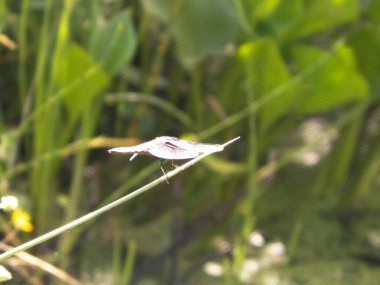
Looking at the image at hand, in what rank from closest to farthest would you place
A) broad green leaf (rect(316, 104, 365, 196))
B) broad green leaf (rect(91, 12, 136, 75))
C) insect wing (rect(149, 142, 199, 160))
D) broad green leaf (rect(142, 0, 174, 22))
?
insect wing (rect(149, 142, 199, 160)) < broad green leaf (rect(91, 12, 136, 75)) < broad green leaf (rect(142, 0, 174, 22)) < broad green leaf (rect(316, 104, 365, 196))

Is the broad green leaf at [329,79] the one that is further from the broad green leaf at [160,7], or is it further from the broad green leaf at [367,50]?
the broad green leaf at [160,7]

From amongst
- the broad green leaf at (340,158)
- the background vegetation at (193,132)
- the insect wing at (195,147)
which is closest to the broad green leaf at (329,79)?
the background vegetation at (193,132)

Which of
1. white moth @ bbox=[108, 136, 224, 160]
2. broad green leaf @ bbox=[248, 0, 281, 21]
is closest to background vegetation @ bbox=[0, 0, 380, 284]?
broad green leaf @ bbox=[248, 0, 281, 21]

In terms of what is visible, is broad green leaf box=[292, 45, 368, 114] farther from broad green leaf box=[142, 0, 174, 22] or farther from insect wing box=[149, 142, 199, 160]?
insect wing box=[149, 142, 199, 160]

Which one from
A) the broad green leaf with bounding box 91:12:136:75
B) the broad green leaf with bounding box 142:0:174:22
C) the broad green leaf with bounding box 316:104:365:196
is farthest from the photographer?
the broad green leaf with bounding box 316:104:365:196

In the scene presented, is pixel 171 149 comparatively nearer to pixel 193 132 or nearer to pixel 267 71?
pixel 267 71

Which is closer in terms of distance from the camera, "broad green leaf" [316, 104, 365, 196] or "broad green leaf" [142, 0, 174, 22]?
"broad green leaf" [142, 0, 174, 22]

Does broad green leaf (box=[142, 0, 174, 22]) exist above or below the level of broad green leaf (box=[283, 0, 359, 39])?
below

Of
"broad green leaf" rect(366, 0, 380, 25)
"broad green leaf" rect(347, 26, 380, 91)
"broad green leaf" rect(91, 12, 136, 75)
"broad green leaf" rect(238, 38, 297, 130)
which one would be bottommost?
"broad green leaf" rect(91, 12, 136, 75)
